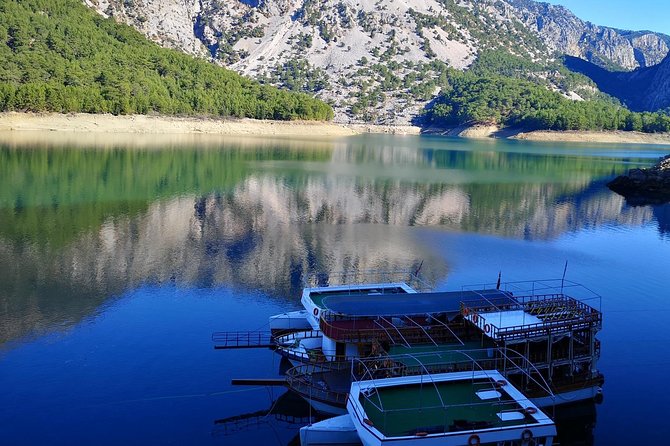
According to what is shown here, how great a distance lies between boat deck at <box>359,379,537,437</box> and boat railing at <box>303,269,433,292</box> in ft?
42.8

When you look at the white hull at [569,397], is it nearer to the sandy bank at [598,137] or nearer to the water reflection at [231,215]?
the water reflection at [231,215]

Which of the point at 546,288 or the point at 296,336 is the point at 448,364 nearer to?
the point at 296,336

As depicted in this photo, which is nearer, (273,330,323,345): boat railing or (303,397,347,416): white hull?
(303,397,347,416): white hull

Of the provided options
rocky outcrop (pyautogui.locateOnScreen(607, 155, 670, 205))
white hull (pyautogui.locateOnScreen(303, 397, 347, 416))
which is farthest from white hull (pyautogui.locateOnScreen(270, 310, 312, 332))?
rocky outcrop (pyautogui.locateOnScreen(607, 155, 670, 205))

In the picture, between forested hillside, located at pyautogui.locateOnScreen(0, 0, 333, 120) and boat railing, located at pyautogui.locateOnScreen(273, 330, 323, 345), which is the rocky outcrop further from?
forested hillside, located at pyautogui.locateOnScreen(0, 0, 333, 120)

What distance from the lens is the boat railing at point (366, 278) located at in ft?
100

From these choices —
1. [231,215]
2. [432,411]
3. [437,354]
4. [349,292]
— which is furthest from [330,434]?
[231,215]

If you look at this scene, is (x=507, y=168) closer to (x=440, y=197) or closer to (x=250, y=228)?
(x=440, y=197)

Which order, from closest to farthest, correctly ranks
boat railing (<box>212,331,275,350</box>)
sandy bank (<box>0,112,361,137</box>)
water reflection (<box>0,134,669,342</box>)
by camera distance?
boat railing (<box>212,331,275,350</box>), water reflection (<box>0,134,669,342</box>), sandy bank (<box>0,112,361,137</box>)

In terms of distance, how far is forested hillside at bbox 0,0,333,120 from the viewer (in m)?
115

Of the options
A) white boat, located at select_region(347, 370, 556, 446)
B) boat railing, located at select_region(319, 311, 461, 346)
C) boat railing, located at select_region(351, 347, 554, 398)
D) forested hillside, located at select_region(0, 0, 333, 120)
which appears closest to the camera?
white boat, located at select_region(347, 370, 556, 446)

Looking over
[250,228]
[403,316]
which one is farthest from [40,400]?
[250,228]

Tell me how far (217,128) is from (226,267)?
356 ft

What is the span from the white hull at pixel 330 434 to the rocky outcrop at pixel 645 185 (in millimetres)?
59040
